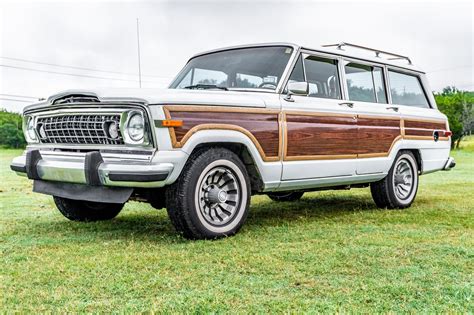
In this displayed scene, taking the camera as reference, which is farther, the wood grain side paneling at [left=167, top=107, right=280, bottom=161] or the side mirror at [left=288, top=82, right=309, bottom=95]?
the side mirror at [left=288, top=82, right=309, bottom=95]

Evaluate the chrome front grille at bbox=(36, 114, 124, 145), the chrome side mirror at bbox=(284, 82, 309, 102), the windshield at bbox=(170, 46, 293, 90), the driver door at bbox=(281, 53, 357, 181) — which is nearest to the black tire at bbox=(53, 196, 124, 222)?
the chrome front grille at bbox=(36, 114, 124, 145)

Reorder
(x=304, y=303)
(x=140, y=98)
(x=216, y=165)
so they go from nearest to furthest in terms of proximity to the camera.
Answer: (x=304, y=303) < (x=140, y=98) < (x=216, y=165)

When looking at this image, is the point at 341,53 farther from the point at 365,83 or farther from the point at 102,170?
the point at 102,170

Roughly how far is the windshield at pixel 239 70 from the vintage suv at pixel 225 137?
0.01 m

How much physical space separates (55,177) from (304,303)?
9.79ft

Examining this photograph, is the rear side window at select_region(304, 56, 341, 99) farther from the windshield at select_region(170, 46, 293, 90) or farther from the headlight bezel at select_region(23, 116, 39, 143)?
the headlight bezel at select_region(23, 116, 39, 143)

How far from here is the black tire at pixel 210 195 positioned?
4.95 m

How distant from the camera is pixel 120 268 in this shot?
4074 millimetres

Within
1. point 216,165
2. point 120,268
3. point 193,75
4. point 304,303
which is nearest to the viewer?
point 304,303

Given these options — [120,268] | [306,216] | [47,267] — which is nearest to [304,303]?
[120,268]

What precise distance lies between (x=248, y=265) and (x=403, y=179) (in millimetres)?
4323

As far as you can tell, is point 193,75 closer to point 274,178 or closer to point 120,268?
point 274,178

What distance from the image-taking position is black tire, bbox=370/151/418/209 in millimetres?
7496

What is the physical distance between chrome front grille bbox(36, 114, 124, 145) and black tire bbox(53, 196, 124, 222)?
802 millimetres
